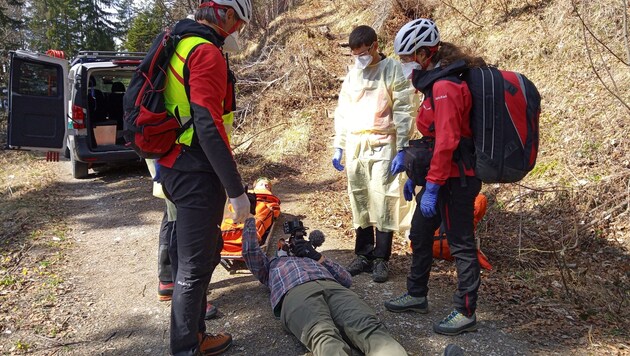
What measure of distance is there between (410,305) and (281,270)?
1.00m

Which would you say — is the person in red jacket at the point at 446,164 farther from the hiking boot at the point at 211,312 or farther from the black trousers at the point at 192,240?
the hiking boot at the point at 211,312

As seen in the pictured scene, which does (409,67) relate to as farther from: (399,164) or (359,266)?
(359,266)

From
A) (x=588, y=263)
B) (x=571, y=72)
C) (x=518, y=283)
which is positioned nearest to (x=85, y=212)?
(x=518, y=283)

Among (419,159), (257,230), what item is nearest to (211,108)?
(419,159)

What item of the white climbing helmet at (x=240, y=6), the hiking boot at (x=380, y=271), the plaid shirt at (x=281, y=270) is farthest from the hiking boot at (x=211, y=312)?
the white climbing helmet at (x=240, y=6)

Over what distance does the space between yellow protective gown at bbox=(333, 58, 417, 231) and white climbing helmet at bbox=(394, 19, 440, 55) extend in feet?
2.51

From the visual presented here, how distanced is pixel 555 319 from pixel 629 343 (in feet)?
1.50

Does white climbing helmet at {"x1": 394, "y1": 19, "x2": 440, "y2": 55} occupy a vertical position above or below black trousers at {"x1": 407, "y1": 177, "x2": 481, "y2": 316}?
above

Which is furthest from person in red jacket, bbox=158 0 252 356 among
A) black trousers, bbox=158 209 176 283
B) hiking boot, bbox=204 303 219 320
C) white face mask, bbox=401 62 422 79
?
white face mask, bbox=401 62 422 79

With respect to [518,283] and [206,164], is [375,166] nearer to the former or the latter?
[518,283]

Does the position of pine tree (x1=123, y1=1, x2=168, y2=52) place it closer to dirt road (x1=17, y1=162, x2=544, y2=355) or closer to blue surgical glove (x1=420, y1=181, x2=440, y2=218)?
dirt road (x1=17, y1=162, x2=544, y2=355)

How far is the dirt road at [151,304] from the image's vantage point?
3.01 m

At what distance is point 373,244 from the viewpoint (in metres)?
4.32

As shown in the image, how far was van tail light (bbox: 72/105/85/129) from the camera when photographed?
24.2 feet
